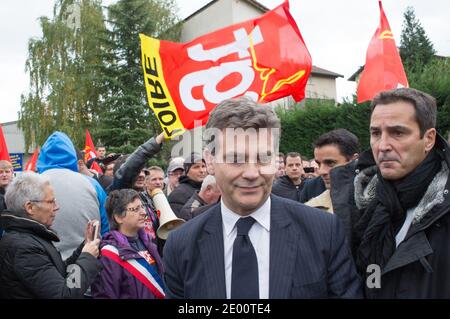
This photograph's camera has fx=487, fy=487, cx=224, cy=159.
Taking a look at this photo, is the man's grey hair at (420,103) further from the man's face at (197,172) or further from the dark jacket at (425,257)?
the man's face at (197,172)

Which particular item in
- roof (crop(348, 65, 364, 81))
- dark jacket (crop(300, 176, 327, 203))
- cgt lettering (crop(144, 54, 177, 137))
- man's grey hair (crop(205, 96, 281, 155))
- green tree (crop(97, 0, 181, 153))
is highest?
roof (crop(348, 65, 364, 81))

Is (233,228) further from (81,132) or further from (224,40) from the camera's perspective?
(81,132)

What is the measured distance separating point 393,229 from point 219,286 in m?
0.79

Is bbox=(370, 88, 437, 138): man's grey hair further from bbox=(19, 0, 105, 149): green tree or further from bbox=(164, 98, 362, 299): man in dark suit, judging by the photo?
bbox=(19, 0, 105, 149): green tree

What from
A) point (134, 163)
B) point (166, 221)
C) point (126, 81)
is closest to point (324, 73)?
point (126, 81)

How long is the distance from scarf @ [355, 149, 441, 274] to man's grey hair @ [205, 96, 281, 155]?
22.6 inches

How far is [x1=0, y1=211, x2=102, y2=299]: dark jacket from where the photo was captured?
307 cm

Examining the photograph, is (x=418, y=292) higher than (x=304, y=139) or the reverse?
the reverse

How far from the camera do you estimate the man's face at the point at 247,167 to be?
1936 millimetres

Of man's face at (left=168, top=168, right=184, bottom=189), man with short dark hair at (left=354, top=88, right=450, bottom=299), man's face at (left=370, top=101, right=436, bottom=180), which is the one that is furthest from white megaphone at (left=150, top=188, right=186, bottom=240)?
man's face at (left=370, top=101, right=436, bottom=180)

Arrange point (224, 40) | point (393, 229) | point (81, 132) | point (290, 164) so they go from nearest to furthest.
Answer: point (393, 229)
point (224, 40)
point (290, 164)
point (81, 132)

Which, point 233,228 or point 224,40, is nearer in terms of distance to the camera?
point 233,228
